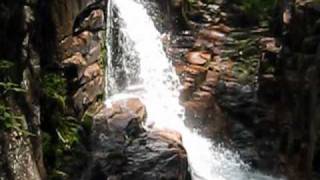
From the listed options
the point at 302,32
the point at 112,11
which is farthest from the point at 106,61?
the point at 302,32

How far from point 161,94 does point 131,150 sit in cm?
601

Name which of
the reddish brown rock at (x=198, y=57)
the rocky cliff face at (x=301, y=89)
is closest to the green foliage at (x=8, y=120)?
the rocky cliff face at (x=301, y=89)

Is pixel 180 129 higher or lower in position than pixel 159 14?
lower

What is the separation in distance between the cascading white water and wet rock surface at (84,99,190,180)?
2.30 meters

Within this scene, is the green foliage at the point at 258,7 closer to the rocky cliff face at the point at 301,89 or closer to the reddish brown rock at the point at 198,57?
the reddish brown rock at the point at 198,57

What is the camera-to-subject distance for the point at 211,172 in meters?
14.2

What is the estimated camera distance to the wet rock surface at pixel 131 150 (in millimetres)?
10758

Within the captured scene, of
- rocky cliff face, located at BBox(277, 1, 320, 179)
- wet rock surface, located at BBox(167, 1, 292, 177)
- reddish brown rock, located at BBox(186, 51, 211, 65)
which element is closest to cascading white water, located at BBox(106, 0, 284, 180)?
wet rock surface, located at BBox(167, 1, 292, 177)

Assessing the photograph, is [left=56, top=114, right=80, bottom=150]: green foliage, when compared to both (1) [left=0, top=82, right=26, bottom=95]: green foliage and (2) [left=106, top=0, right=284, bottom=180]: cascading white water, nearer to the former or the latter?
(2) [left=106, top=0, right=284, bottom=180]: cascading white water

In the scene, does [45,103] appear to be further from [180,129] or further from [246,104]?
[246,104]

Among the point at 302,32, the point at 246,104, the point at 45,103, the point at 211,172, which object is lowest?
the point at 211,172

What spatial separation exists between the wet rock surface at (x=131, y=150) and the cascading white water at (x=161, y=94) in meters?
2.30

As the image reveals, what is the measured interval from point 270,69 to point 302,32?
2337 mm

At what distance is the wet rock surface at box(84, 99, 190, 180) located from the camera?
1076 centimetres
